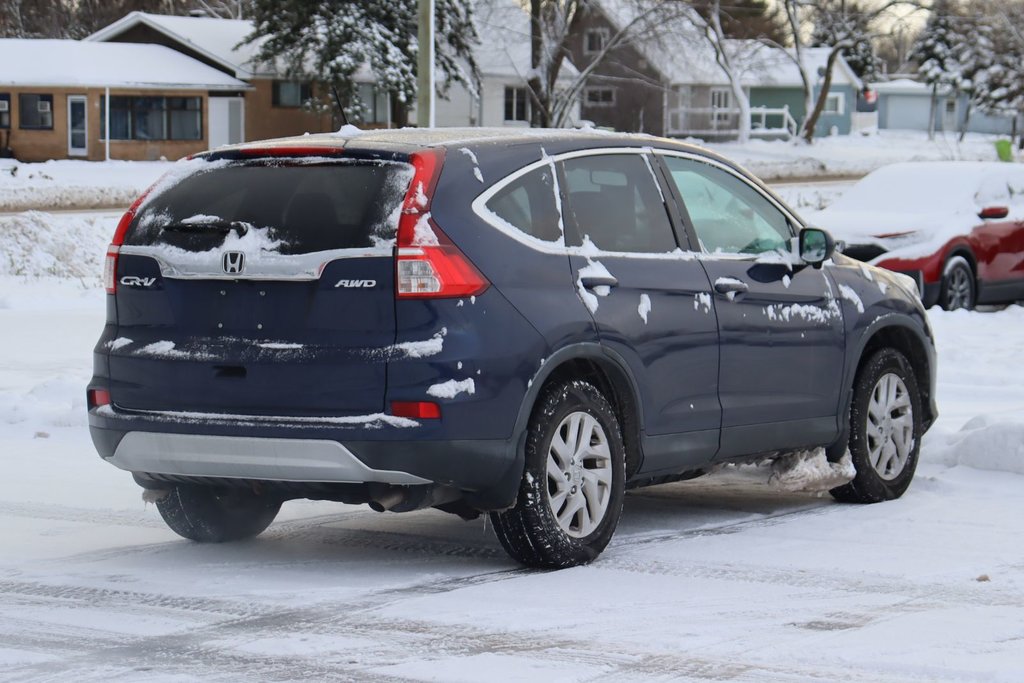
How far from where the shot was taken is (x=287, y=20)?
54094 millimetres

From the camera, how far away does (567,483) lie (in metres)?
7.16

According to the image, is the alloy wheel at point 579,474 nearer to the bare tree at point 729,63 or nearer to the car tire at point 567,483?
the car tire at point 567,483

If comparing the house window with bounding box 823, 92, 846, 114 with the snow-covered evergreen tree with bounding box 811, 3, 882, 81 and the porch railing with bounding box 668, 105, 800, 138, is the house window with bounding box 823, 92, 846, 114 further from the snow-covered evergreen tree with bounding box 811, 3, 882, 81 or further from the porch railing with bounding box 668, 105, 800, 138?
the porch railing with bounding box 668, 105, 800, 138

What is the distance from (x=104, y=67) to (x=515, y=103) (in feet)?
60.4

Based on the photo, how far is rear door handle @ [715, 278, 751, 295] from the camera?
796cm

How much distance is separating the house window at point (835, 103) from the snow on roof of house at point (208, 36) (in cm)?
4323

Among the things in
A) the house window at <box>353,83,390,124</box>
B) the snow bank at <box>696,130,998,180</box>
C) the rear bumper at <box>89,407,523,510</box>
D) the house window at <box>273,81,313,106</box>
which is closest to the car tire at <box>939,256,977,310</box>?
the rear bumper at <box>89,407,523,510</box>

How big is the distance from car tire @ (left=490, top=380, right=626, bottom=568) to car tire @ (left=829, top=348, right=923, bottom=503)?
6.37 ft

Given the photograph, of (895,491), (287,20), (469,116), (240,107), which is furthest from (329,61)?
(895,491)

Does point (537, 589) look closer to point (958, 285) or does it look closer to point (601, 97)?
point (958, 285)

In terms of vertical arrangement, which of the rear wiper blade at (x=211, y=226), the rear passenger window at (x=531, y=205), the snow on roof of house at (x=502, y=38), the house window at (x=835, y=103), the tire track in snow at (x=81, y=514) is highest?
the snow on roof of house at (x=502, y=38)

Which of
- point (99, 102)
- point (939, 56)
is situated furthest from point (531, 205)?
point (939, 56)

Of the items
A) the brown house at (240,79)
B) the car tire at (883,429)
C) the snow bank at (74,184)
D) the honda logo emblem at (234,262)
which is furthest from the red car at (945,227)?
the brown house at (240,79)

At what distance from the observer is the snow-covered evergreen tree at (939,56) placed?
104188 millimetres
